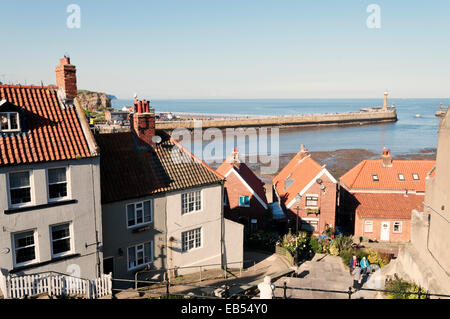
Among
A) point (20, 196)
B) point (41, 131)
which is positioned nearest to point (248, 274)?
point (20, 196)

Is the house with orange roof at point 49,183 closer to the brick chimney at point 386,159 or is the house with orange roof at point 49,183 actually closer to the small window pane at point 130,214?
the small window pane at point 130,214

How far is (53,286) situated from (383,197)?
33.7 meters

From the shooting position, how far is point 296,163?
4497cm

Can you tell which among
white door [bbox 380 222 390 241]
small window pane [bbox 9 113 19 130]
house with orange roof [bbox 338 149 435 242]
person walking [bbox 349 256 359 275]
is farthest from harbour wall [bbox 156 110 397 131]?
small window pane [bbox 9 113 19 130]

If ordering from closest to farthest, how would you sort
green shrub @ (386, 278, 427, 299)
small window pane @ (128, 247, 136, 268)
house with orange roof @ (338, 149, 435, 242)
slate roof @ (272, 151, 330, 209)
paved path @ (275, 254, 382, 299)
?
green shrub @ (386, 278, 427, 299), paved path @ (275, 254, 382, 299), small window pane @ (128, 247, 136, 268), house with orange roof @ (338, 149, 435, 242), slate roof @ (272, 151, 330, 209)

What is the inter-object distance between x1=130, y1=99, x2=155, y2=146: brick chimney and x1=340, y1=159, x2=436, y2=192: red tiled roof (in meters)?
24.8

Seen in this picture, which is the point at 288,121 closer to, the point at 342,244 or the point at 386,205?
the point at 386,205

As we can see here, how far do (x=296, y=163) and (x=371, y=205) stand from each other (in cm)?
1027

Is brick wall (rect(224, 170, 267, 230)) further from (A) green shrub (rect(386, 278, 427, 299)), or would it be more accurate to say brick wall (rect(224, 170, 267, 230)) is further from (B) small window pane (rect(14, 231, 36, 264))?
(B) small window pane (rect(14, 231, 36, 264))

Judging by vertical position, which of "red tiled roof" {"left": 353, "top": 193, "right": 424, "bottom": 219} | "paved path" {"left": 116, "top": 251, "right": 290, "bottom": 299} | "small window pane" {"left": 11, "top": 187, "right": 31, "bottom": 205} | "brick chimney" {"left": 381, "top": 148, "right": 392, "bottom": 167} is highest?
"small window pane" {"left": 11, "top": 187, "right": 31, "bottom": 205}

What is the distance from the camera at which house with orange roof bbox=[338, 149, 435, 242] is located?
36.6m

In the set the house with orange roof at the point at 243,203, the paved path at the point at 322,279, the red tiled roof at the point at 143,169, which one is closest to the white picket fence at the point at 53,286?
the red tiled roof at the point at 143,169

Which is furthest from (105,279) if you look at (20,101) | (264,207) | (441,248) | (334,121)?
(334,121)

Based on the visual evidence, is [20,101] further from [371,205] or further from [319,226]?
[371,205]
